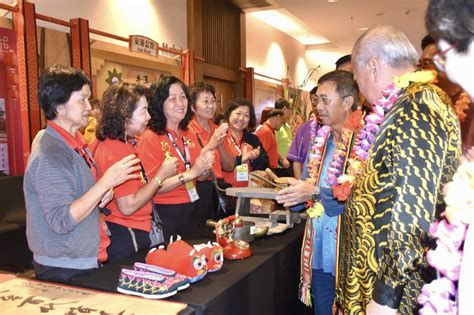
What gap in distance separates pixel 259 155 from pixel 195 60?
285 centimetres

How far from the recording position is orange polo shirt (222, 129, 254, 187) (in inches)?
124

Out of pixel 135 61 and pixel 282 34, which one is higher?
pixel 282 34

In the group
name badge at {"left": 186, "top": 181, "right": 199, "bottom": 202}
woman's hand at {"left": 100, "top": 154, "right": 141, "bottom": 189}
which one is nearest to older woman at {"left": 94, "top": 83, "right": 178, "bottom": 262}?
woman's hand at {"left": 100, "top": 154, "right": 141, "bottom": 189}

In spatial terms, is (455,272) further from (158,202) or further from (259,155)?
(259,155)

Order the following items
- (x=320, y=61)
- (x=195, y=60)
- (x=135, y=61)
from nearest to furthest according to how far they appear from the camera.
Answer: (x=135, y=61) < (x=195, y=60) < (x=320, y=61)

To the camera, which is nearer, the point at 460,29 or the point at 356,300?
the point at 460,29

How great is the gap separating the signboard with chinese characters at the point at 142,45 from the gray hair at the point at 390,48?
3.64 m

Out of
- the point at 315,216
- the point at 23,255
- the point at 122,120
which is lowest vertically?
the point at 23,255

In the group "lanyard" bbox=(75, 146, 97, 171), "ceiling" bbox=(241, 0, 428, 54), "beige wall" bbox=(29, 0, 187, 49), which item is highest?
"ceiling" bbox=(241, 0, 428, 54)

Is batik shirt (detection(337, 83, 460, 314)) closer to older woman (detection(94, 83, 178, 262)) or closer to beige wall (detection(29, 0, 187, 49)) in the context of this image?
older woman (detection(94, 83, 178, 262))

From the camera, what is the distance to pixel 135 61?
5098 millimetres

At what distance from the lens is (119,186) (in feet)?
5.78

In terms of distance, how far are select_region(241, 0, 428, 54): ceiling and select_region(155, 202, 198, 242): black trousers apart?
5500 mm

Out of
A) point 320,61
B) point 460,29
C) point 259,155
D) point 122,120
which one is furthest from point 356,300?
point 320,61
